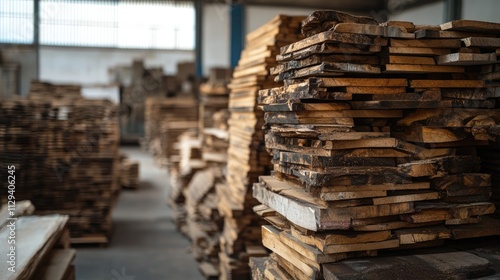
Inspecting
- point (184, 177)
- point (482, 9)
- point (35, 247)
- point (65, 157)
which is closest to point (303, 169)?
point (35, 247)

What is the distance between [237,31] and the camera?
2125 centimetres

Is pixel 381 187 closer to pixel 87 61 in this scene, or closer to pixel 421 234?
pixel 421 234

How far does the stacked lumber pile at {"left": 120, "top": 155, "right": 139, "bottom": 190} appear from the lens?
14156mm

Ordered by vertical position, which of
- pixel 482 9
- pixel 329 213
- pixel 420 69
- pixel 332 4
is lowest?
pixel 329 213

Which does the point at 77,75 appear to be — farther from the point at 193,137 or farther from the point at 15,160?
the point at 15,160

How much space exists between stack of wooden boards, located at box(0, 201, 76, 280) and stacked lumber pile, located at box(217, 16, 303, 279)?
200 cm

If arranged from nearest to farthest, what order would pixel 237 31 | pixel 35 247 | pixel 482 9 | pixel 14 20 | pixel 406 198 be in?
pixel 406 198 → pixel 35 247 → pixel 482 9 → pixel 237 31 → pixel 14 20

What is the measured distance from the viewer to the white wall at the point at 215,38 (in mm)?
23156

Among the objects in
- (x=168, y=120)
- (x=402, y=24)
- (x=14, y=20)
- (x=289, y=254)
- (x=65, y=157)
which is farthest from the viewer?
(x=14, y=20)

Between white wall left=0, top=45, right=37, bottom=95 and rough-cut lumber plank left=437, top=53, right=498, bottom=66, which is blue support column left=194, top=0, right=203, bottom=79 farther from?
rough-cut lumber plank left=437, top=53, right=498, bottom=66

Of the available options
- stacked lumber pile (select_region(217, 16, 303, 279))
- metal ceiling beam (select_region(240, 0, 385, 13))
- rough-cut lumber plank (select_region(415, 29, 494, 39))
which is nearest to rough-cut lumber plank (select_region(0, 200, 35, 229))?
stacked lumber pile (select_region(217, 16, 303, 279))

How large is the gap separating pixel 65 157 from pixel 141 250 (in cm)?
219

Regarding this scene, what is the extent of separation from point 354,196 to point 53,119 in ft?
23.6

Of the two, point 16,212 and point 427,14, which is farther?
point 427,14
